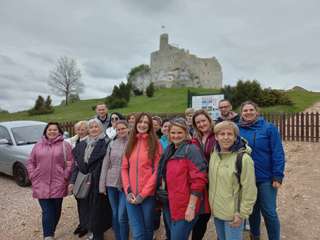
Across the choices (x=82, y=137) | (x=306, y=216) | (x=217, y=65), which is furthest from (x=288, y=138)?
(x=217, y=65)

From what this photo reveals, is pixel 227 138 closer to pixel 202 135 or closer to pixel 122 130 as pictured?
pixel 202 135

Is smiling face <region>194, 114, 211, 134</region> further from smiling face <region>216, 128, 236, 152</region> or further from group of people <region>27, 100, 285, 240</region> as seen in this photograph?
smiling face <region>216, 128, 236, 152</region>

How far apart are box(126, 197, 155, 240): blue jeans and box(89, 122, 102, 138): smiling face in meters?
1.10

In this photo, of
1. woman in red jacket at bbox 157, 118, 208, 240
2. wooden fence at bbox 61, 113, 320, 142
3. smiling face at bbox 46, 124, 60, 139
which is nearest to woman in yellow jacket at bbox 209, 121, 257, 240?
woman in red jacket at bbox 157, 118, 208, 240

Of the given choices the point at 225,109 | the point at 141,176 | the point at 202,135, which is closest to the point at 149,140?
the point at 141,176

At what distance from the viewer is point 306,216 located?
490 cm

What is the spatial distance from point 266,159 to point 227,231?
1010 millimetres

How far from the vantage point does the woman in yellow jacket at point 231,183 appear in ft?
8.94

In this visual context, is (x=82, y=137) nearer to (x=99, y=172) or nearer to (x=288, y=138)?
(x=99, y=172)

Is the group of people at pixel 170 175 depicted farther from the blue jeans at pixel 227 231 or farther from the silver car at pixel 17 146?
the silver car at pixel 17 146

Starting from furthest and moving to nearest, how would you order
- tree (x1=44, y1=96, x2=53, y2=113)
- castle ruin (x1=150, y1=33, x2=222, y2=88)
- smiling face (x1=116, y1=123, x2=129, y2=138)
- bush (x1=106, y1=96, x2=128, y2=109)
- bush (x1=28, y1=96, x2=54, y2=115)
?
1. castle ruin (x1=150, y1=33, x2=222, y2=88)
2. tree (x1=44, y1=96, x2=53, y2=113)
3. bush (x1=28, y1=96, x2=54, y2=115)
4. bush (x1=106, y1=96, x2=128, y2=109)
5. smiling face (x1=116, y1=123, x2=129, y2=138)

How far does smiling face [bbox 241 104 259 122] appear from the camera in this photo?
3.47 meters

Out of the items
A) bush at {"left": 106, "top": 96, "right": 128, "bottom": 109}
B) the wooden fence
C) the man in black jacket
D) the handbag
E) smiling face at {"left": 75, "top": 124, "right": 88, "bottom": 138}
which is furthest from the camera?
bush at {"left": 106, "top": 96, "right": 128, "bottom": 109}

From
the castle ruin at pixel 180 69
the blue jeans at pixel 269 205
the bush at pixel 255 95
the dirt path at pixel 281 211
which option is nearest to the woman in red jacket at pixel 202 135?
the blue jeans at pixel 269 205
